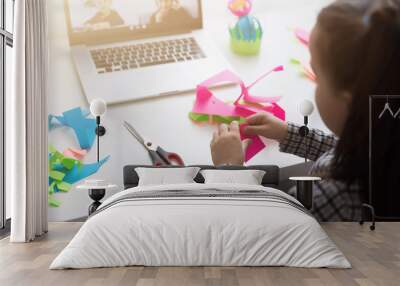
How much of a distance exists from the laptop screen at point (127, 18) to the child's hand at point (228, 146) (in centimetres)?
127

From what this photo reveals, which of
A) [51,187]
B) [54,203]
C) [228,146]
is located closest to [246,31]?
[228,146]

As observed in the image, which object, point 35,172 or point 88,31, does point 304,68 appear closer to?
point 88,31

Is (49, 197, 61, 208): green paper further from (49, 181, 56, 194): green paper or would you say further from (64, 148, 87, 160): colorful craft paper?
(64, 148, 87, 160): colorful craft paper

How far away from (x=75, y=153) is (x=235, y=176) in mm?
1940

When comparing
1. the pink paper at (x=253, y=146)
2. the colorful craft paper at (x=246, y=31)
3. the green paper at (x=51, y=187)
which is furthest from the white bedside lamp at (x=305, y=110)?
the green paper at (x=51, y=187)

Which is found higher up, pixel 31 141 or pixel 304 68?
pixel 304 68

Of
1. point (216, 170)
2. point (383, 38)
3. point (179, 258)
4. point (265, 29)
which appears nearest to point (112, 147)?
point (216, 170)

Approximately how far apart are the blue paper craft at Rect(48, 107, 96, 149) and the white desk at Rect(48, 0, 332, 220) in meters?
0.07

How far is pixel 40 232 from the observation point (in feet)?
18.2

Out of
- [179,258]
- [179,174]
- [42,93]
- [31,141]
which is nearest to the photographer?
[179,258]

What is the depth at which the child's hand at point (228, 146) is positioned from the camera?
6547mm

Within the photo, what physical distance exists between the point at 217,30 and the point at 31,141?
258cm

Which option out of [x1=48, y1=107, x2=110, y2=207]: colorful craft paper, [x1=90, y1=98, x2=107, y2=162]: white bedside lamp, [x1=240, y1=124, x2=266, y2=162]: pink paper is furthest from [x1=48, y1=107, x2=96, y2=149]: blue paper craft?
[x1=240, y1=124, x2=266, y2=162]: pink paper

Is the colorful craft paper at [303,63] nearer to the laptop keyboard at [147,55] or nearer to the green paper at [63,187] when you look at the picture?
the laptop keyboard at [147,55]
